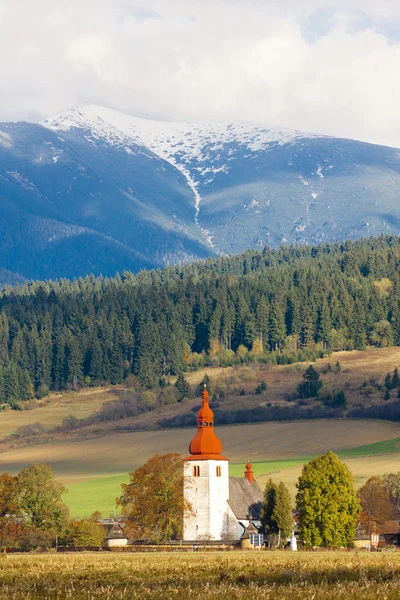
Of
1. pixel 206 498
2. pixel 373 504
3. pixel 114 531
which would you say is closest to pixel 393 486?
pixel 373 504

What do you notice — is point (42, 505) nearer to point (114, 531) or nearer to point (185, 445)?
point (114, 531)

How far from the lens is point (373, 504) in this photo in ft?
388

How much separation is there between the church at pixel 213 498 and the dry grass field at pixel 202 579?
5127 centimetres

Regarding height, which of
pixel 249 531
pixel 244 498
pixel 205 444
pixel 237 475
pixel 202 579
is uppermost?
pixel 237 475

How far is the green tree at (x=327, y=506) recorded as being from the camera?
9569 cm

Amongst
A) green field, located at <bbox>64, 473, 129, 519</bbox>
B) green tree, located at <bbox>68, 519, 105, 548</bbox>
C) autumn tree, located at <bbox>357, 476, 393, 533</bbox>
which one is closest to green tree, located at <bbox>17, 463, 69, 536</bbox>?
green tree, located at <bbox>68, 519, 105, 548</bbox>

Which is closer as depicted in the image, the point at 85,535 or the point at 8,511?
the point at 85,535

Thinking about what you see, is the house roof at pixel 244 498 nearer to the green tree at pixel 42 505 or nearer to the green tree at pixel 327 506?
the green tree at pixel 327 506

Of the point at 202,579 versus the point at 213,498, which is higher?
the point at 213,498

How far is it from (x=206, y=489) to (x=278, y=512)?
978 cm

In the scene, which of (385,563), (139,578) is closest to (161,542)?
(385,563)

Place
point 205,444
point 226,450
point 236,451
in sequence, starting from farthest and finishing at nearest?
point 226,450 → point 236,451 → point 205,444

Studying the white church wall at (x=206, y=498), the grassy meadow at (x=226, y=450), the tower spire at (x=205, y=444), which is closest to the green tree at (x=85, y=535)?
the white church wall at (x=206, y=498)

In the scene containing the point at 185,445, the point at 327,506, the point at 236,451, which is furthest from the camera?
the point at 185,445
